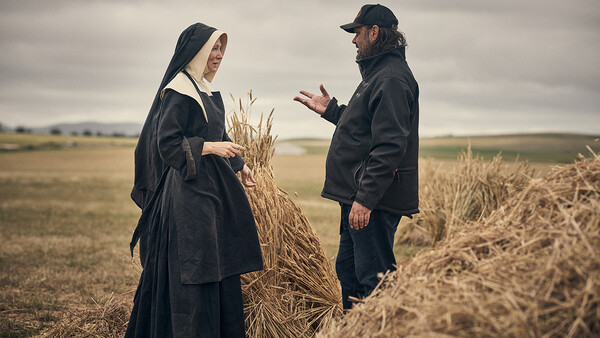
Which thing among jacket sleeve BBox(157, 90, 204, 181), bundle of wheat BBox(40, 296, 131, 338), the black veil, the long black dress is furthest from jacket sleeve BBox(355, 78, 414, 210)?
bundle of wheat BBox(40, 296, 131, 338)

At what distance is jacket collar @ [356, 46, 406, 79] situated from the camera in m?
3.29

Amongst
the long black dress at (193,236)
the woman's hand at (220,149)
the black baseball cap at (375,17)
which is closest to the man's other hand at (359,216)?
the long black dress at (193,236)

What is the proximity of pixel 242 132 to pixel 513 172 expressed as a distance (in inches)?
176

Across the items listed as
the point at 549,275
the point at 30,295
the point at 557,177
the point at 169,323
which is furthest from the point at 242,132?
the point at 30,295

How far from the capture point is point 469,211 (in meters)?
6.93

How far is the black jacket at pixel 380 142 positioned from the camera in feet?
9.85

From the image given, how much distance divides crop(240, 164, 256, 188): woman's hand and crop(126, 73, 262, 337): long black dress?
28 cm

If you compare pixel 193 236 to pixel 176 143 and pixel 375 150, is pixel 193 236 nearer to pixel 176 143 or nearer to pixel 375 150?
pixel 176 143

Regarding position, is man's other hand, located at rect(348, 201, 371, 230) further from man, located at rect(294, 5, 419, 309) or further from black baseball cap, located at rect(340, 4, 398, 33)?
black baseball cap, located at rect(340, 4, 398, 33)

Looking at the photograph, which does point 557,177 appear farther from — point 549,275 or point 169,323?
point 169,323

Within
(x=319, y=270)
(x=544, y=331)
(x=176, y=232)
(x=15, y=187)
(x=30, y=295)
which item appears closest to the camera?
(x=544, y=331)

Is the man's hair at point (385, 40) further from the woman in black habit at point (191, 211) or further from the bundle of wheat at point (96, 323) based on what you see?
the bundle of wheat at point (96, 323)

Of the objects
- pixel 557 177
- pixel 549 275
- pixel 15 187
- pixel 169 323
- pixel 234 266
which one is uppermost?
pixel 557 177

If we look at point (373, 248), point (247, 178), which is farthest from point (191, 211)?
point (373, 248)
